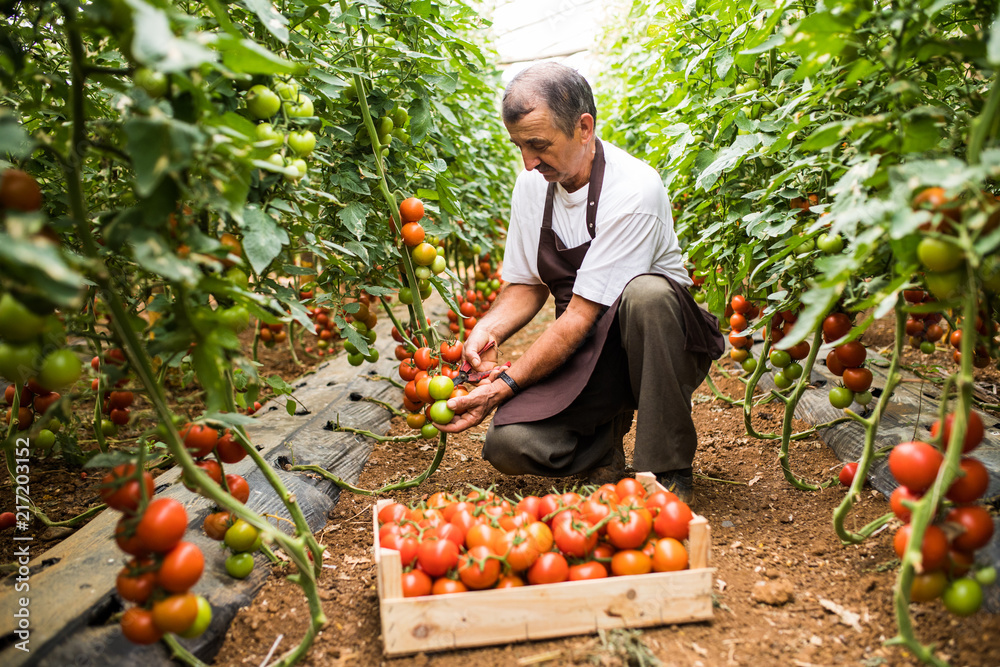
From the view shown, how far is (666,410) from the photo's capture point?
199 centimetres

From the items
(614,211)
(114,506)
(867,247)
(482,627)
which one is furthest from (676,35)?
(114,506)

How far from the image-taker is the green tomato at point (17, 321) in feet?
3.08

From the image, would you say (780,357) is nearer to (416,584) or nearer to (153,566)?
(416,584)

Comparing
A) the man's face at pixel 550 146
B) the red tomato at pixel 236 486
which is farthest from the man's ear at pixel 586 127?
the red tomato at pixel 236 486

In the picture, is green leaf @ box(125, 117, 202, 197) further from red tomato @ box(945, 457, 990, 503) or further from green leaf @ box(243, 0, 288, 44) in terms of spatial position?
Answer: red tomato @ box(945, 457, 990, 503)

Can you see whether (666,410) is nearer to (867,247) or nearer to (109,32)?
(867,247)

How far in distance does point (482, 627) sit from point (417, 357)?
99 cm

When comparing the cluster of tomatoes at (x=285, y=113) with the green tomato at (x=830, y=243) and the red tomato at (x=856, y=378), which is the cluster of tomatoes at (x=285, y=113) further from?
the red tomato at (x=856, y=378)

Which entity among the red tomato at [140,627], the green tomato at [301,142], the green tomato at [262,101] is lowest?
the red tomato at [140,627]

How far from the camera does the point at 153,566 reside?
3.78ft

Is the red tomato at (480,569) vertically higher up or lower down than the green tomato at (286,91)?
lower down

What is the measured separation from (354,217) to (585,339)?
84 centimetres

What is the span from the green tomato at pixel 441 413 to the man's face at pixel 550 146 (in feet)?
2.69

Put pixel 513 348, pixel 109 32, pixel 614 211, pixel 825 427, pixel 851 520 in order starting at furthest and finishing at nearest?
pixel 513 348
pixel 825 427
pixel 614 211
pixel 851 520
pixel 109 32
